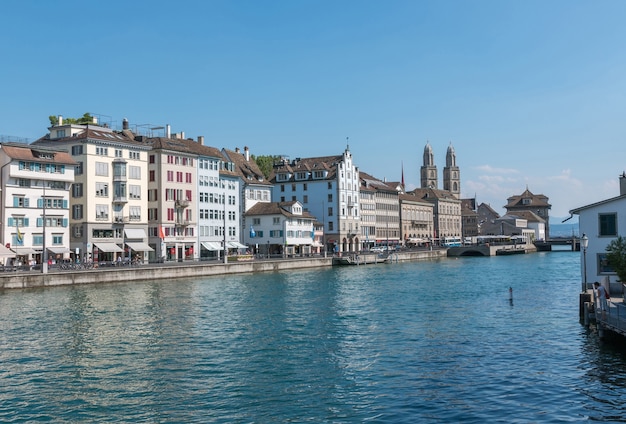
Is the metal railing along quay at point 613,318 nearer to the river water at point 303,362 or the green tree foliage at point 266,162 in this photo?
the river water at point 303,362

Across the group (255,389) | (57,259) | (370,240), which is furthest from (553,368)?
(370,240)

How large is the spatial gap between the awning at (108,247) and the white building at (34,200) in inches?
208

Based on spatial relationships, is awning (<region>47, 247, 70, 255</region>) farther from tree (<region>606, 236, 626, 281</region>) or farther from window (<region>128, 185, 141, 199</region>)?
tree (<region>606, 236, 626, 281</region>)

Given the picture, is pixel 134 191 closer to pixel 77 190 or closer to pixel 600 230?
pixel 77 190

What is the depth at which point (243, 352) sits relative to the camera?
109 ft

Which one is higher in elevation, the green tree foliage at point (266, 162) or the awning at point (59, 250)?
the green tree foliage at point (266, 162)

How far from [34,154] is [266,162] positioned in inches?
3362

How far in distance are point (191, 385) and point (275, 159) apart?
459 feet

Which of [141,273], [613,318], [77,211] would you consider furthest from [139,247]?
[613,318]

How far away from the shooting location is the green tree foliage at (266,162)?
531ft

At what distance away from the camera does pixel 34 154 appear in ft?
272

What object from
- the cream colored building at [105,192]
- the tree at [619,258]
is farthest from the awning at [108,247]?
the tree at [619,258]

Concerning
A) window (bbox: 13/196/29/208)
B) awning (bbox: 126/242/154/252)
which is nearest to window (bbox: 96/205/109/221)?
awning (bbox: 126/242/154/252)

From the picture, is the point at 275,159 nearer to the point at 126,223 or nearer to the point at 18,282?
the point at 126,223
